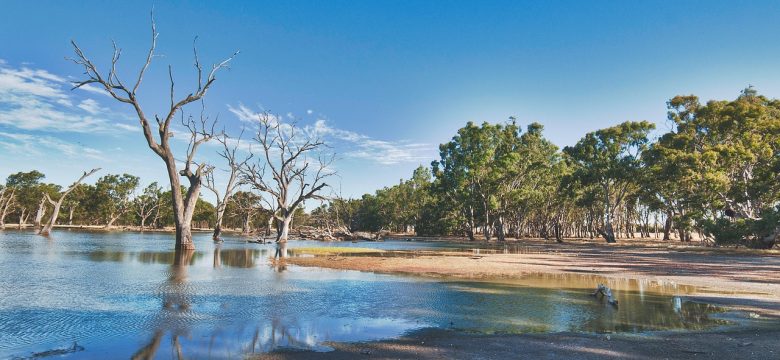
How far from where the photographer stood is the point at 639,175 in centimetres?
5794

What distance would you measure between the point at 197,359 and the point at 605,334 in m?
7.38

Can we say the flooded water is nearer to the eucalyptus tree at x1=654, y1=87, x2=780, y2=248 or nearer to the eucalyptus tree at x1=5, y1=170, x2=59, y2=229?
the eucalyptus tree at x1=654, y1=87, x2=780, y2=248

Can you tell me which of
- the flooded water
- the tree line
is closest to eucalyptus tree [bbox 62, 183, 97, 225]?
the tree line

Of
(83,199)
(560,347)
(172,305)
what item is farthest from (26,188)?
(560,347)

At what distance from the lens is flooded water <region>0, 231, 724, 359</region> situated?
7586 mm

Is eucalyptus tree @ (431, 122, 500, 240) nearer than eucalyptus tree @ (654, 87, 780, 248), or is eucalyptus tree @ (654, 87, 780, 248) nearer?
eucalyptus tree @ (654, 87, 780, 248)

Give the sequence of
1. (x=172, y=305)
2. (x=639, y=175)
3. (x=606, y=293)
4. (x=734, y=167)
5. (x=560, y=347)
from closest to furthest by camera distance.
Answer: (x=560, y=347) → (x=172, y=305) → (x=606, y=293) → (x=734, y=167) → (x=639, y=175)

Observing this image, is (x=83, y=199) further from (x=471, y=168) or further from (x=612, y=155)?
(x=612, y=155)

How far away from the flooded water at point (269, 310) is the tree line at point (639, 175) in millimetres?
32330

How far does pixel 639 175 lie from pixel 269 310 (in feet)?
194

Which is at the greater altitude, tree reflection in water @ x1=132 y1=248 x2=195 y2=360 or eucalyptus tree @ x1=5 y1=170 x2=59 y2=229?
eucalyptus tree @ x1=5 y1=170 x2=59 y2=229

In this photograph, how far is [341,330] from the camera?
345 inches

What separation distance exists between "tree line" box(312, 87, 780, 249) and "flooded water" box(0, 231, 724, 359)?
3233cm

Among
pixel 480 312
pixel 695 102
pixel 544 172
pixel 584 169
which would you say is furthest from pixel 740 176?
pixel 480 312
